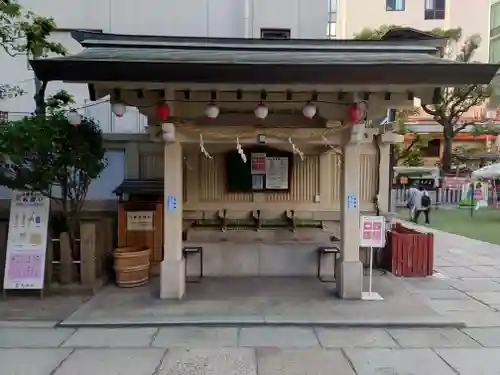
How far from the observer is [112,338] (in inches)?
225

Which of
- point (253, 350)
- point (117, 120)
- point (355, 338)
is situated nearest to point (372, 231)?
point (355, 338)

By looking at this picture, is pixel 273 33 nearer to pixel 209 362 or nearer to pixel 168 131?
pixel 168 131

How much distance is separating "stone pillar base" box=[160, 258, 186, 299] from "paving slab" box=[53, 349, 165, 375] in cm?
202

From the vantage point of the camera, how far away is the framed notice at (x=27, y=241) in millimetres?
7445

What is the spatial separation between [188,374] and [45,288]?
170 inches

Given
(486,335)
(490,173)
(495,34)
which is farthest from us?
(495,34)

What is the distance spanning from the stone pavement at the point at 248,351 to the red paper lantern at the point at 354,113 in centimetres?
316

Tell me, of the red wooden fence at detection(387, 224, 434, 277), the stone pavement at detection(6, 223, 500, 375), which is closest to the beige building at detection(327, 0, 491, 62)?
the red wooden fence at detection(387, 224, 434, 277)

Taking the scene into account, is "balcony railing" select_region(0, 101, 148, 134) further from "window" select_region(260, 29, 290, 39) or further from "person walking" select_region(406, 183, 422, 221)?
"person walking" select_region(406, 183, 422, 221)

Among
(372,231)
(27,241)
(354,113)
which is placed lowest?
(27,241)

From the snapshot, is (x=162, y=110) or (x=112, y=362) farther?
(x=162, y=110)

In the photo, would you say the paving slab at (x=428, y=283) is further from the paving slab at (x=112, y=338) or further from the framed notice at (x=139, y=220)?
the framed notice at (x=139, y=220)

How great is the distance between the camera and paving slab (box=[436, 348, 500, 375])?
4.79 metres

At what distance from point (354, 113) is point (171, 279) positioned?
405 centimetres
